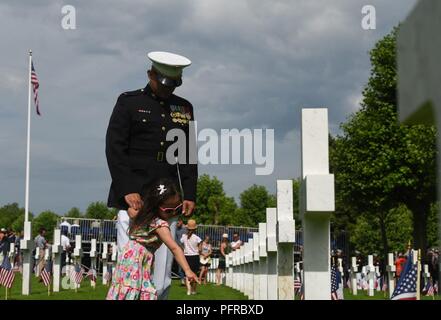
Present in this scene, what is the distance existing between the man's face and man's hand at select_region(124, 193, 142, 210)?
2.86 feet

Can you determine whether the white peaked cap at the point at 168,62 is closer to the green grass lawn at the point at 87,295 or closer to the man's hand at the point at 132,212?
the man's hand at the point at 132,212

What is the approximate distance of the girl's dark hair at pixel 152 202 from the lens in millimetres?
5414

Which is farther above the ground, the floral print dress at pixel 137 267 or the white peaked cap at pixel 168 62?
the white peaked cap at pixel 168 62

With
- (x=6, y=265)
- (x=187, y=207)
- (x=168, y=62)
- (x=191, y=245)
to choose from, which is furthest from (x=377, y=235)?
(x=168, y=62)

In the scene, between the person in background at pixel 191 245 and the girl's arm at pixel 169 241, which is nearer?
the girl's arm at pixel 169 241

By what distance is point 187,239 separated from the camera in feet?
66.2

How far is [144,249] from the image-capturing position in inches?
213

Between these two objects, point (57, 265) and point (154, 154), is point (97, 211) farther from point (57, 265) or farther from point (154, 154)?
point (154, 154)

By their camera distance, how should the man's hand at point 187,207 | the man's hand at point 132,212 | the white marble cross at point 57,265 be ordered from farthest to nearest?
the white marble cross at point 57,265 < the man's hand at point 187,207 < the man's hand at point 132,212

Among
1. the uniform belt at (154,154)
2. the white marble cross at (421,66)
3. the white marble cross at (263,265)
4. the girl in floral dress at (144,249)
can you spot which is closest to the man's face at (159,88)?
the uniform belt at (154,154)

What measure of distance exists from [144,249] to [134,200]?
1.57 feet

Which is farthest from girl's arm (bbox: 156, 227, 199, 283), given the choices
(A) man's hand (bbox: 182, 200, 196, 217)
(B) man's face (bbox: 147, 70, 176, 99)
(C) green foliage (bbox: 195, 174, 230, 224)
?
(C) green foliage (bbox: 195, 174, 230, 224)

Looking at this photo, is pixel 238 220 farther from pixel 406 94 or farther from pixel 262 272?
pixel 406 94
